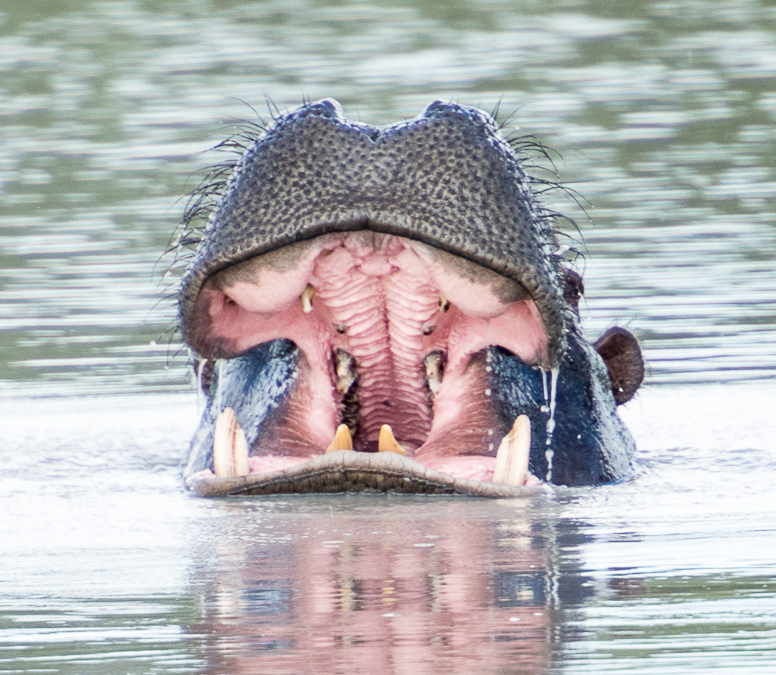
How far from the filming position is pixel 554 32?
59.5ft

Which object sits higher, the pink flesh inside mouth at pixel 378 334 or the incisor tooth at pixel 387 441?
the pink flesh inside mouth at pixel 378 334

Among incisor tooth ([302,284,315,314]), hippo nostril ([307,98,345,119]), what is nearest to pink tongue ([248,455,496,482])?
incisor tooth ([302,284,315,314])

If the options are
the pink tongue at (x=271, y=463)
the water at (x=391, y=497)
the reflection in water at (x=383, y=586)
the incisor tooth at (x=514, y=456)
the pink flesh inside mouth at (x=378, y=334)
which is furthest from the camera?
the pink tongue at (x=271, y=463)

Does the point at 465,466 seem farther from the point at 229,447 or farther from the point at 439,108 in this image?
the point at 439,108

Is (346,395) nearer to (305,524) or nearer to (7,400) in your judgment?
(305,524)

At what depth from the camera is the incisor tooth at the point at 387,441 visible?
5.17m

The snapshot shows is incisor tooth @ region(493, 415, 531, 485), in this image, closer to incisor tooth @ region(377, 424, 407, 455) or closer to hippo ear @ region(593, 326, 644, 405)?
incisor tooth @ region(377, 424, 407, 455)

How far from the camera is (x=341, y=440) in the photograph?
17.1 feet

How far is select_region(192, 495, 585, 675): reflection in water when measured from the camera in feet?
11.2

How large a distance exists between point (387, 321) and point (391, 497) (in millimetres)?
464

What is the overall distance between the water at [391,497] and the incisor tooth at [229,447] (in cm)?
13

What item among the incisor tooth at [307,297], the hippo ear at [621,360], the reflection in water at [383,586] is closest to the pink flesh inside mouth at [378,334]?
the incisor tooth at [307,297]

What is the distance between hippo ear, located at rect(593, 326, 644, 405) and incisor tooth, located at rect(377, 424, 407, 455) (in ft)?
3.54

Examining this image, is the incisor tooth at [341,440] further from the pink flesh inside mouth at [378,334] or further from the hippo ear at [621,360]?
the hippo ear at [621,360]
